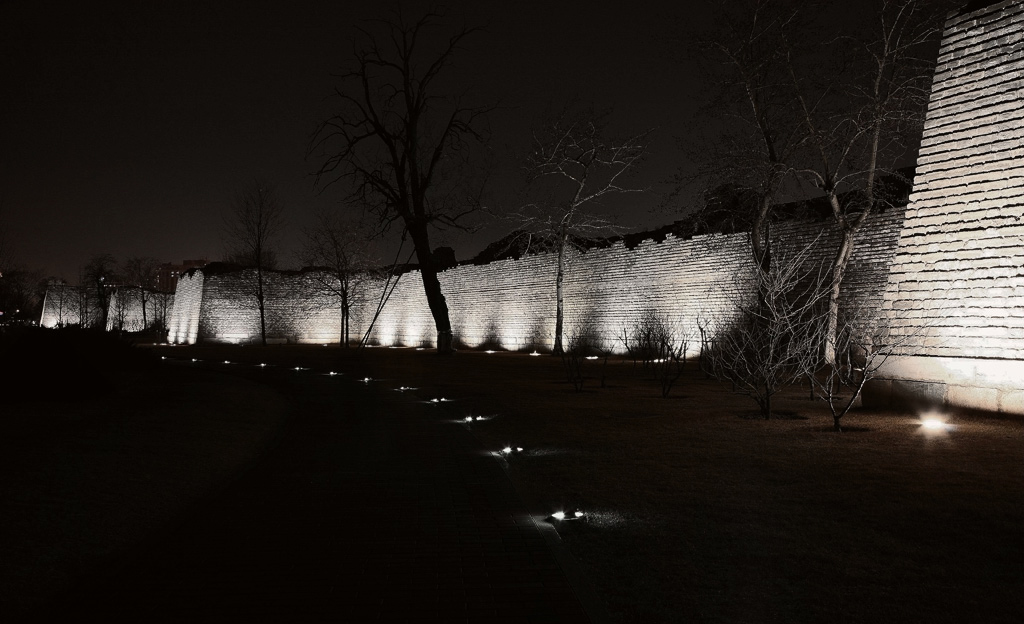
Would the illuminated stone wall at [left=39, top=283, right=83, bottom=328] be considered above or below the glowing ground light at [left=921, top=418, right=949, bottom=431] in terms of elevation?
above

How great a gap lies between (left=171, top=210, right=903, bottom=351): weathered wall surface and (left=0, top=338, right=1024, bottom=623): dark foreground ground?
9.53 meters

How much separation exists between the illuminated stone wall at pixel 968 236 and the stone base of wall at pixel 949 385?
1 cm

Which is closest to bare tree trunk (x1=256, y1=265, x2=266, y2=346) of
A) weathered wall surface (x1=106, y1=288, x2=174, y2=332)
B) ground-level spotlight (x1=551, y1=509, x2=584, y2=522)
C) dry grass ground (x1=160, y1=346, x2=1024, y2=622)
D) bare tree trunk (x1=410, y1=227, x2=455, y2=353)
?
bare tree trunk (x1=410, y1=227, x2=455, y2=353)

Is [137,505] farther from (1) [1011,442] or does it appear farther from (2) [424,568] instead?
(1) [1011,442]

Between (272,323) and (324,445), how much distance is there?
123 ft

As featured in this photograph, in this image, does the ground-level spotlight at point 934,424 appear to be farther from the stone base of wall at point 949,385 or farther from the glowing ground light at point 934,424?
the stone base of wall at point 949,385

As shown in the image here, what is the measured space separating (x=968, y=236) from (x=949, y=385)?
6.58 ft

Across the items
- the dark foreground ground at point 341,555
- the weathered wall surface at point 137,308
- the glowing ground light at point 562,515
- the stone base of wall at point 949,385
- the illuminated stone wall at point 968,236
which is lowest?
the dark foreground ground at point 341,555

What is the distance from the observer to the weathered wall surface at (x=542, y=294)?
1889 cm

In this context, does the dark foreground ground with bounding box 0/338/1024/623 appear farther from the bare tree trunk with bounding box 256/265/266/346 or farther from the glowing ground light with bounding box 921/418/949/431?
the bare tree trunk with bounding box 256/265/266/346

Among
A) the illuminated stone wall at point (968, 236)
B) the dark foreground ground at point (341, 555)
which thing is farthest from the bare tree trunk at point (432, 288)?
the dark foreground ground at point (341, 555)

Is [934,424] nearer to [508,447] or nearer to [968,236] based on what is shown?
[968,236]

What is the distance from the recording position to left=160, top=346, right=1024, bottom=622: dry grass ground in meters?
3.60

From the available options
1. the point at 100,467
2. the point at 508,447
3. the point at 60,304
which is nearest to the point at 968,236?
the point at 508,447
